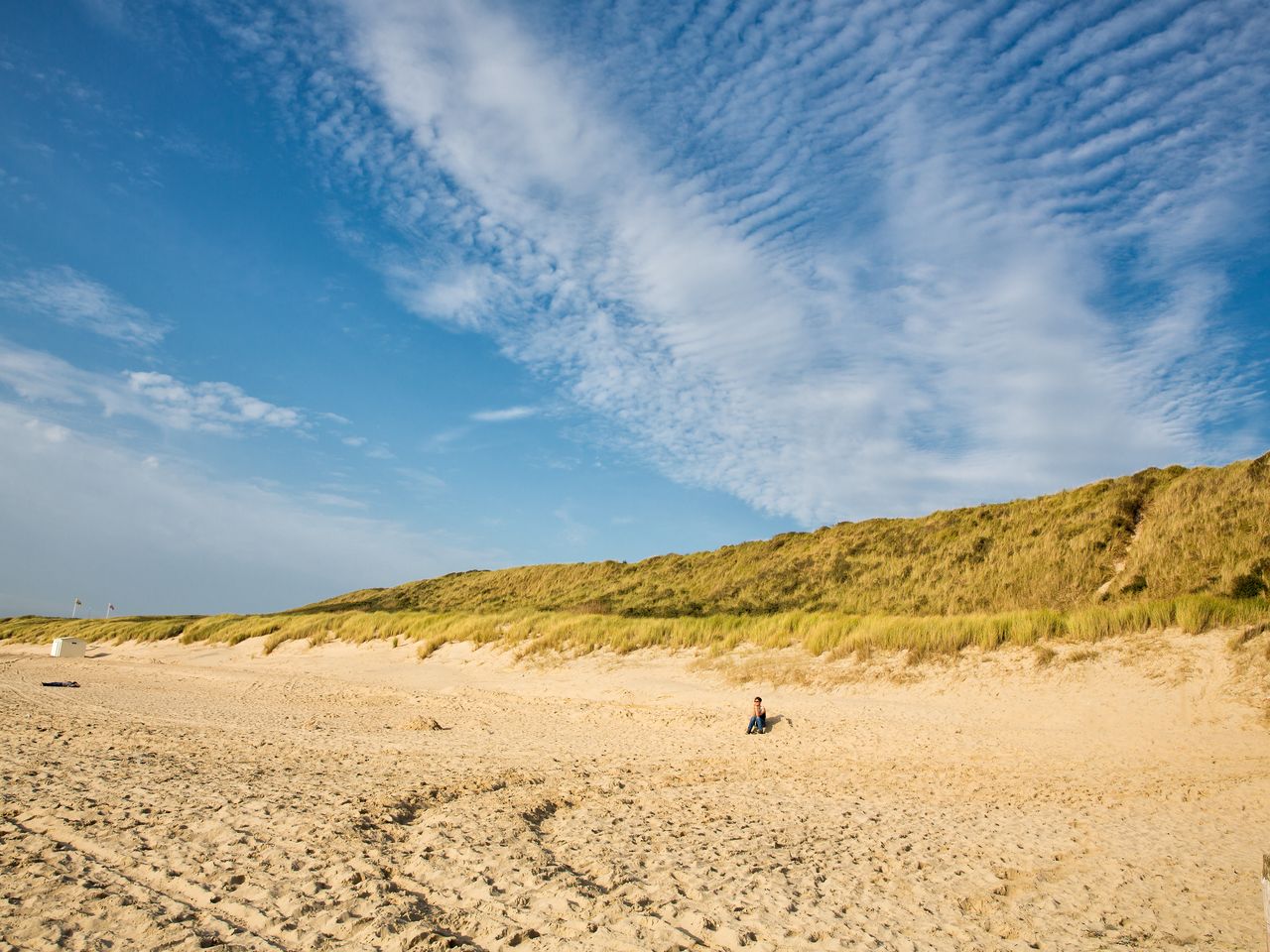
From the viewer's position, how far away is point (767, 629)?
1789 centimetres

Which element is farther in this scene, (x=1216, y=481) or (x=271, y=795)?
(x=1216, y=481)

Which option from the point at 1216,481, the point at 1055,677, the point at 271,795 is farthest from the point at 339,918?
the point at 1216,481

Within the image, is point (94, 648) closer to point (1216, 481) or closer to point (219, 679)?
point (219, 679)

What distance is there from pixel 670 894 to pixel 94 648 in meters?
39.8

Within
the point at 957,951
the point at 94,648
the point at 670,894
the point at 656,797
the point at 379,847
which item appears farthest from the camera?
the point at 94,648

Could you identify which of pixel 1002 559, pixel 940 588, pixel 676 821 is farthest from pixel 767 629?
pixel 676 821

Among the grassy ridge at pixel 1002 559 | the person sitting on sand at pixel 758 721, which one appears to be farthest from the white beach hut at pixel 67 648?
the person sitting on sand at pixel 758 721

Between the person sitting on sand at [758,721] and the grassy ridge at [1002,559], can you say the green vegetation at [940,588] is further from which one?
the person sitting on sand at [758,721]

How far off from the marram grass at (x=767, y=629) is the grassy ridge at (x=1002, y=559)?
8.66 ft

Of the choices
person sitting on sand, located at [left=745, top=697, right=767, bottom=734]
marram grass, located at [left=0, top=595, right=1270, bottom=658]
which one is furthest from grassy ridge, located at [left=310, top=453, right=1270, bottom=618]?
person sitting on sand, located at [left=745, top=697, right=767, bottom=734]

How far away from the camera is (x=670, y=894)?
4.90m

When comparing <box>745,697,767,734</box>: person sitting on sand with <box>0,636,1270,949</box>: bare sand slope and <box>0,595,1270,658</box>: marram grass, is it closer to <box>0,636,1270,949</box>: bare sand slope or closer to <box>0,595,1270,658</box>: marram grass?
<box>0,636,1270,949</box>: bare sand slope

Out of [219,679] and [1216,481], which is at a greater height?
[1216,481]

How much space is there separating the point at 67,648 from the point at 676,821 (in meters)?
35.6
